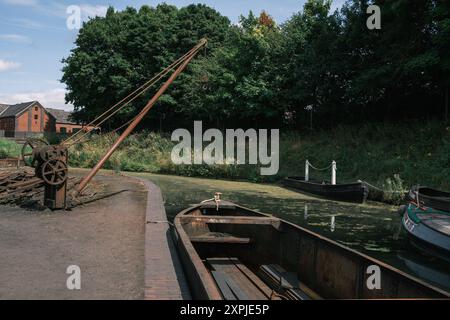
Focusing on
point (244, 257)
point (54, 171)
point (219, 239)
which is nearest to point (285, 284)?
point (219, 239)

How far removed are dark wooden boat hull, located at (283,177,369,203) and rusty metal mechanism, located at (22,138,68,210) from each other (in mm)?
10112

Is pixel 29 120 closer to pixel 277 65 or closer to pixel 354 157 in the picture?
pixel 277 65

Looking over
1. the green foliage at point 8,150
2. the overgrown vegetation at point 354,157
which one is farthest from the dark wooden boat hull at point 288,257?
the green foliage at point 8,150

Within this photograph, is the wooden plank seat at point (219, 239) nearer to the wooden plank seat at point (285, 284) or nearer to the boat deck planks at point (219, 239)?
the boat deck planks at point (219, 239)

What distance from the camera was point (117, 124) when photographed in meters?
48.4

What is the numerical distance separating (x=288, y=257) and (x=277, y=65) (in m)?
26.5

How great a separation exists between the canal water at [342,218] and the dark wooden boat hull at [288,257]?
213 centimetres

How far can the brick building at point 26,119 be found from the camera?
73812 mm

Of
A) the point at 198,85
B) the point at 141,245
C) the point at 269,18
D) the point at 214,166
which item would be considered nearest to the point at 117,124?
the point at 198,85

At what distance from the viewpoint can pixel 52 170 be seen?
11.3 m

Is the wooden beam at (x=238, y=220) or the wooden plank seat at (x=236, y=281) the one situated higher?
the wooden beam at (x=238, y=220)

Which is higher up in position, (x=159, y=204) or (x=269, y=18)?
(x=269, y=18)

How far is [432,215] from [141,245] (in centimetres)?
628
